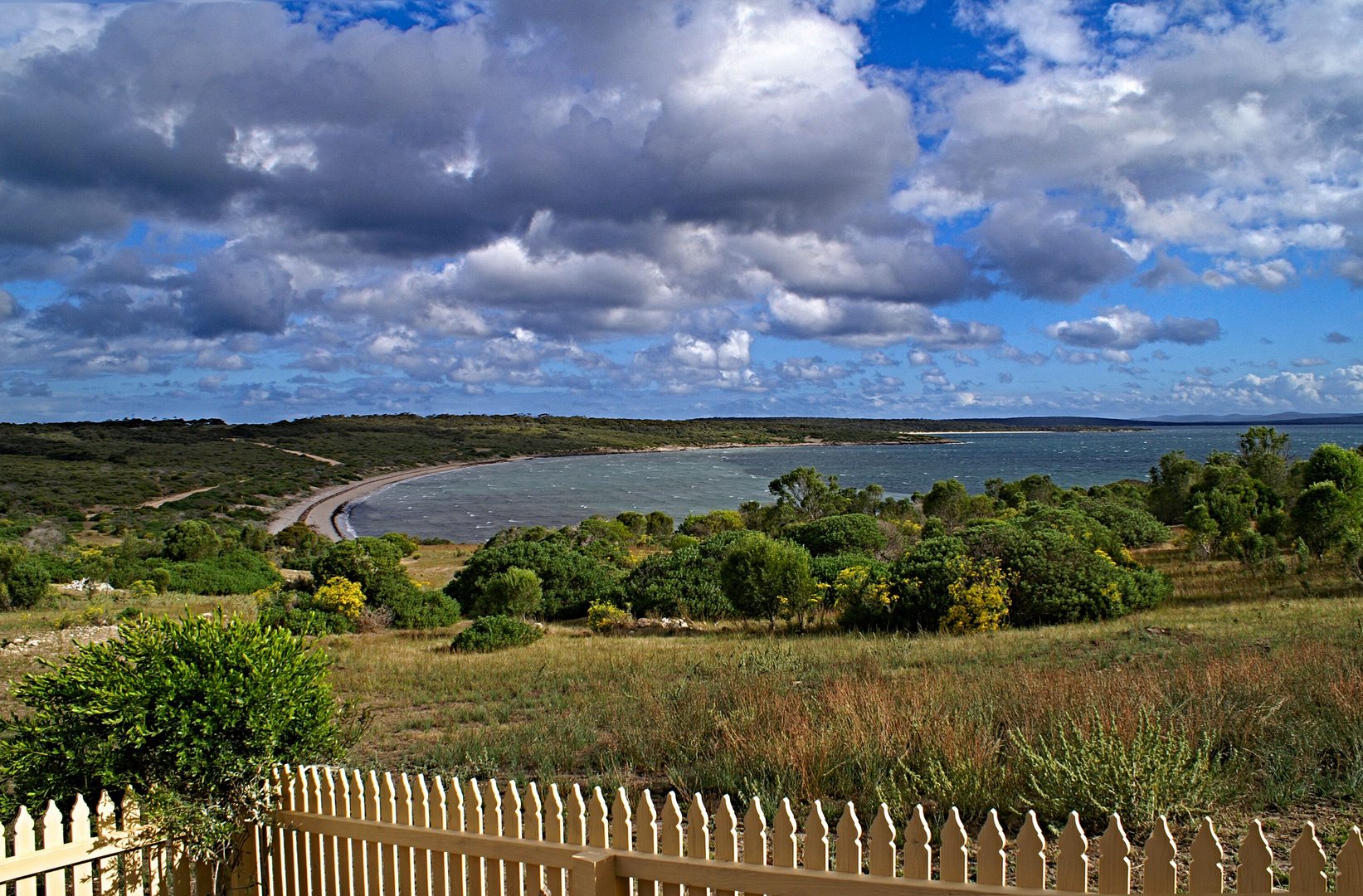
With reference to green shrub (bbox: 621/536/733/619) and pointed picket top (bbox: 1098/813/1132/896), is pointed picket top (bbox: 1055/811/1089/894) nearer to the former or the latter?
pointed picket top (bbox: 1098/813/1132/896)

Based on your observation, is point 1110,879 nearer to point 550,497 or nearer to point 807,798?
point 807,798

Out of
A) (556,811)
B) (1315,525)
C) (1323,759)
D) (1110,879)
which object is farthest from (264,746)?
(1315,525)

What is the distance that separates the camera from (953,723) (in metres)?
5.72

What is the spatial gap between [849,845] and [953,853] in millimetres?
341

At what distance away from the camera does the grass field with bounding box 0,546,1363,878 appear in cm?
452

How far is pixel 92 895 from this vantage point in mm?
3842

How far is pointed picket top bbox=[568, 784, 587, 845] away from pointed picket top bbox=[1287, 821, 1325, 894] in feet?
7.61

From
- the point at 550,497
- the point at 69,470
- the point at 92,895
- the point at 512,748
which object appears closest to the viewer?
the point at 92,895

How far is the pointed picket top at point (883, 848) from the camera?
276cm

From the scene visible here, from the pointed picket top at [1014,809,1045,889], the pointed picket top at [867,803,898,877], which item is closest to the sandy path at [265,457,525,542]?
the pointed picket top at [867,803,898,877]

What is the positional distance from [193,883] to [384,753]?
8.88 ft

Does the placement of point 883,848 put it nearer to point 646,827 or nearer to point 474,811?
point 646,827

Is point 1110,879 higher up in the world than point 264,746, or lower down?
higher up

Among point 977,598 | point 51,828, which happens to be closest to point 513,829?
point 51,828
